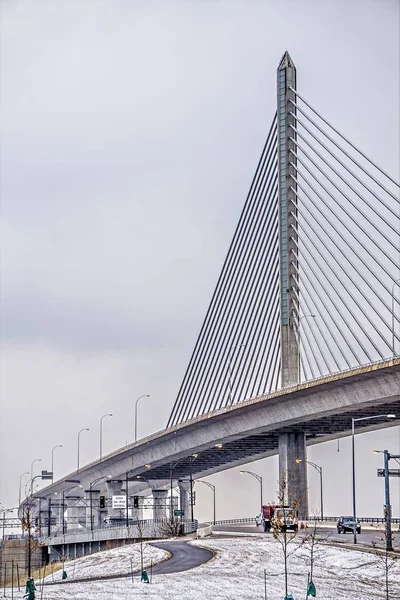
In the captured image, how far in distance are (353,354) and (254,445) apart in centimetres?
5108

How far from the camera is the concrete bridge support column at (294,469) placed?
100938 millimetres

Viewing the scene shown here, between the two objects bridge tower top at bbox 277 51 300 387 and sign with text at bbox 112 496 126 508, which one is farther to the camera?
sign with text at bbox 112 496 126 508

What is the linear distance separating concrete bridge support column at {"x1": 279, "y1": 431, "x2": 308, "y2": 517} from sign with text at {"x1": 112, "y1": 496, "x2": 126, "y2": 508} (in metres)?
33.3

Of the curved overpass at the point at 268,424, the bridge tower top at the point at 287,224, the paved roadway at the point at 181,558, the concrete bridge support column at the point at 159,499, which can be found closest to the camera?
the paved roadway at the point at 181,558

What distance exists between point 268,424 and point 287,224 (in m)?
17.6

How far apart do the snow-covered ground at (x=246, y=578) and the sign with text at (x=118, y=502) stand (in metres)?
60.8

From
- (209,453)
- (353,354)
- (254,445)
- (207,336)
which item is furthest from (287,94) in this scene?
(209,453)

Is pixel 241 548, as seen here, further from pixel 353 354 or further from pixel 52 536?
pixel 52 536

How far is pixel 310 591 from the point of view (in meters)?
49.2

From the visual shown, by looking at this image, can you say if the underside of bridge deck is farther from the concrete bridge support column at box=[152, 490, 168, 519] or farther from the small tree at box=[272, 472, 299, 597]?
the small tree at box=[272, 472, 299, 597]

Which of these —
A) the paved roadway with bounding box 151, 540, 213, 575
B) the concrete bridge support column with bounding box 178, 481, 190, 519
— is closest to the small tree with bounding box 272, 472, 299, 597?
the paved roadway with bounding box 151, 540, 213, 575

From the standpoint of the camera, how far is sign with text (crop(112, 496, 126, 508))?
135 metres

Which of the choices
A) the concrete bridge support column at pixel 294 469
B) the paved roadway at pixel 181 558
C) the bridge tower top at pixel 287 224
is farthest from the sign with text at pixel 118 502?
the paved roadway at pixel 181 558

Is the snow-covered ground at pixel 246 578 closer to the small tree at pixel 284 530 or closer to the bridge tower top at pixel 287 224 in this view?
the small tree at pixel 284 530
